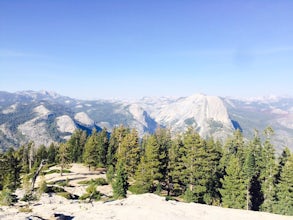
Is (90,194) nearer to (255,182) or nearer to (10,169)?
(10,169)

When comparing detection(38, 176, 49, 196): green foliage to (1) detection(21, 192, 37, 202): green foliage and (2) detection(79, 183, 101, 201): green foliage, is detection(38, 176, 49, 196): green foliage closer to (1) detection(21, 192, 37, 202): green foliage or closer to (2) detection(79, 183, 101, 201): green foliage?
(1) detection(21, 192, 37, 202): green foliage

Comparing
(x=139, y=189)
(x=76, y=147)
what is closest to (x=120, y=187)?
(x=139, y=189)

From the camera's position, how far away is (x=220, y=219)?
3369cm

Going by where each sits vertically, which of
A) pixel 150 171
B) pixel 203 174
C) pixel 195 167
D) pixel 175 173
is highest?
pixel 195 167

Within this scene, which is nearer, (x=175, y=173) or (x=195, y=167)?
(x=195, y=167)

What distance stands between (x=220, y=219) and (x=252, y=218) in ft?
18.0

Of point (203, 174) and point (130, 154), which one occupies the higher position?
point (130, 154)

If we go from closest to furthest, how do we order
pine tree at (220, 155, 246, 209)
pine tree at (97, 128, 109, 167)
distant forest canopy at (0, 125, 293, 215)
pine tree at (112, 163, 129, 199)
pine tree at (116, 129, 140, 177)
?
pine tree at (112, 163, 129, 199), pine tree at (220, 155, 246, 209), distant forest canopy at (0, 125, 293, 215), pine tree at (116, 129, 140, 177), pine tree at (97, 128, 109, 167)

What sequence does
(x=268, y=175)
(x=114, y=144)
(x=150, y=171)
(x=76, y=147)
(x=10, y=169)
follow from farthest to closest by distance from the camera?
(x=76, y=147)
(x=114, y=144)
(x=268, y=175)
(x=10, y=169)
(x=150, y=171)

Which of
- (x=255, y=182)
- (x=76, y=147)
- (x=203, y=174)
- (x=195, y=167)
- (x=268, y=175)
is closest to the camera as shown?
(x=195, y=167)

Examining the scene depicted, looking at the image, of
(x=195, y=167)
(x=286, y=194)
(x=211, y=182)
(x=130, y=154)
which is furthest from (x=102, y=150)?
(x=286, y=194)

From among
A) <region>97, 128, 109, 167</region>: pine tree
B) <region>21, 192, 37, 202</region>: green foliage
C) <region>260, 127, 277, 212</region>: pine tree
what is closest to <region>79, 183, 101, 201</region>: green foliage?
<region>21, 192, 37, 202</region>: green foliage

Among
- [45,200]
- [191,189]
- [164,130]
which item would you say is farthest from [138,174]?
[164,130]

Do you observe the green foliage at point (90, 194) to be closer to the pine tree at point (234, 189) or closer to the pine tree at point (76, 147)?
the pine tree at point (234, 189)
